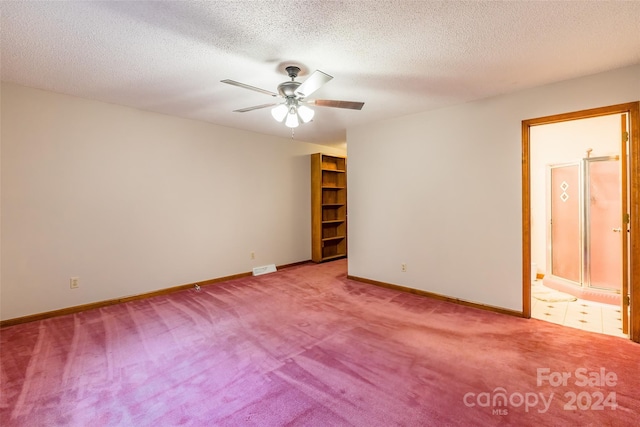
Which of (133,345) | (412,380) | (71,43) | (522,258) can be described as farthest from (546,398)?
(71,43)

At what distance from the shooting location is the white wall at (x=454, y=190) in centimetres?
311

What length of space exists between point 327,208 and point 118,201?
3.87 meters

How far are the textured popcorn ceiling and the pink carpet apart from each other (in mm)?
2448

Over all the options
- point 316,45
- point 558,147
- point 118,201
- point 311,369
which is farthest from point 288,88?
point 558,147

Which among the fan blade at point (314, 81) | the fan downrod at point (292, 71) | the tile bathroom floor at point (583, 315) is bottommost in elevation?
the tile bathroom floor at point (583, 315)

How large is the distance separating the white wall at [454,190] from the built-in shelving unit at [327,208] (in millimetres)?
1363

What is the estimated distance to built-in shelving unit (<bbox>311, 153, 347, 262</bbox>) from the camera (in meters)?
6.00

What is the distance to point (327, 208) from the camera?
6.41 meters

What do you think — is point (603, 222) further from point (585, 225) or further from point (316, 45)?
point (316, 45)

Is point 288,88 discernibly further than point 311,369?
Yes

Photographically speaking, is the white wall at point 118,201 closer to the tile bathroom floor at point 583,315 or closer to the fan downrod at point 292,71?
the fan downrod at point 292,71

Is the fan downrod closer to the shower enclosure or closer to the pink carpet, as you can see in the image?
the pink carpet

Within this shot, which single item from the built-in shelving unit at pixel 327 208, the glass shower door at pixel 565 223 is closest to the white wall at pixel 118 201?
the built-in shelving unit at pixel 327 208

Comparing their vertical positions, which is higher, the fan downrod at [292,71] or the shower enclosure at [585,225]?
the fan downrod at [292,71]
